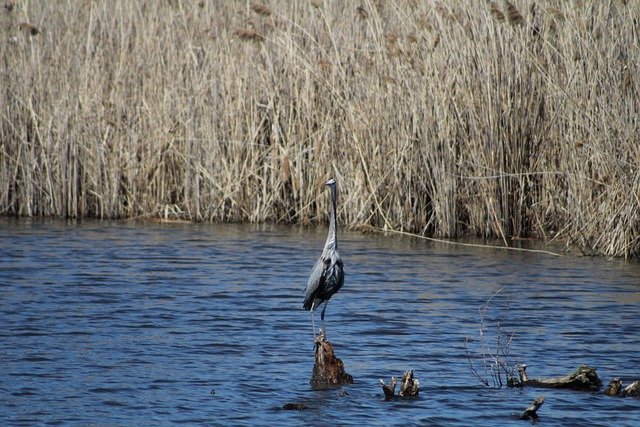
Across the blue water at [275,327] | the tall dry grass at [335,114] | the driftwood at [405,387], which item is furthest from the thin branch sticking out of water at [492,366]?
the tall dry grass at [335,114]

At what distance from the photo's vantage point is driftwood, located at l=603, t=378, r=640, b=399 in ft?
17.6

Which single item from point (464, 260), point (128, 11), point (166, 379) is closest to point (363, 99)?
point (464, 260)

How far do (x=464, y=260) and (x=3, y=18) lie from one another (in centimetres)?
639

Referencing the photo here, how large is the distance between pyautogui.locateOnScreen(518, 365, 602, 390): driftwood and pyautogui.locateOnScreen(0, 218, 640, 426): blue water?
0.06m

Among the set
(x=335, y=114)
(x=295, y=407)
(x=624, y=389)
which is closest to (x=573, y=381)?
(x=624, y=389)

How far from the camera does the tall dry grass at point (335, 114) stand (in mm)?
9539

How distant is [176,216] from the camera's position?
12.0m

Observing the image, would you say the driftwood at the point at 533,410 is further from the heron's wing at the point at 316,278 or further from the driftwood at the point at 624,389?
the heron's wing at the point at 316,278

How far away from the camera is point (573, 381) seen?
550cm

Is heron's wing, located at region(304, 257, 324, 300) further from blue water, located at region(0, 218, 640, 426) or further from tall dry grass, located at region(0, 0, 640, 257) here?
tall dry grass, located at region(0, 0, 640, 257)

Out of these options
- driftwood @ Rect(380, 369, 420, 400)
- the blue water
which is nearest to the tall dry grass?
the blue water

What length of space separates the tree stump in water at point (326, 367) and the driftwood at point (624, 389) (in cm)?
142

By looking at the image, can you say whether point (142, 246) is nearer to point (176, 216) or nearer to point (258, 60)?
point (176, 216)

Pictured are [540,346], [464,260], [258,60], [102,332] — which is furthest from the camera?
[258,60]
